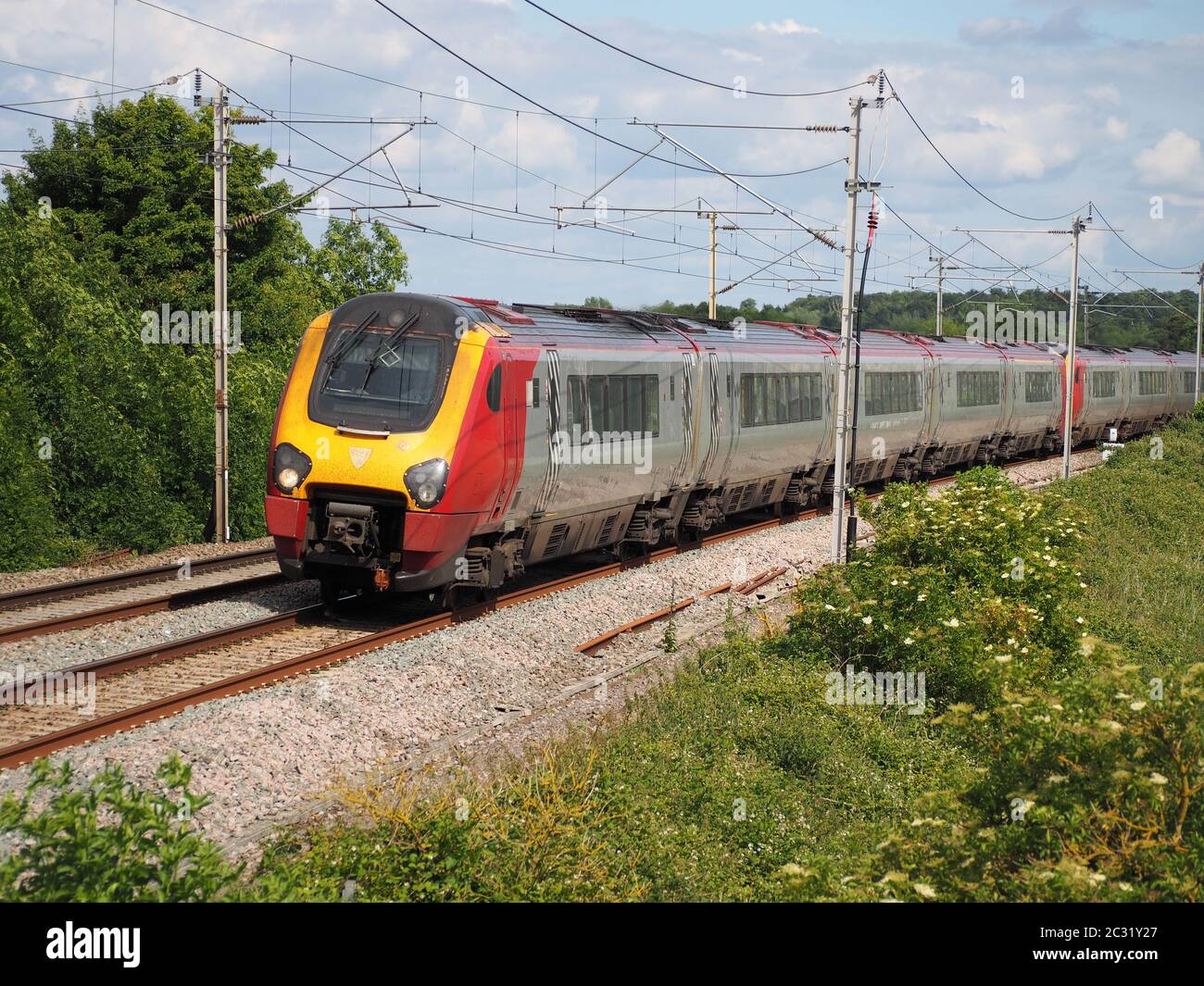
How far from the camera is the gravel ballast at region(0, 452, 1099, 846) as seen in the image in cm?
869

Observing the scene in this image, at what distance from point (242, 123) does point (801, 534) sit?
37.5ft

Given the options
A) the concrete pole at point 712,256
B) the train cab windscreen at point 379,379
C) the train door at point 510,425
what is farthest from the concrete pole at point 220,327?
the concrete pole at point 712,256

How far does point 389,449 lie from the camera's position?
1312 cm

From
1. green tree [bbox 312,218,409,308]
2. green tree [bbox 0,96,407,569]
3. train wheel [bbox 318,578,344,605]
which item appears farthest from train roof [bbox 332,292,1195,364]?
green tree [bbox 312,218,409,308]

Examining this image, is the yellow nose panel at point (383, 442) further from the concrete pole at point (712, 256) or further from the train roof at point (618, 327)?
the concrete pole at point (712, 256)

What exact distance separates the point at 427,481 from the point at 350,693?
2.96m

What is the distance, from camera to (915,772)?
10.2 meters

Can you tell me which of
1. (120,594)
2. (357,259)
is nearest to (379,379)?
(120,594)

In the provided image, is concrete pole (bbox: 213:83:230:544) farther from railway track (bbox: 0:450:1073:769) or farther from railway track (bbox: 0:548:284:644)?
railway track (bbox: 0:450:1073:769)

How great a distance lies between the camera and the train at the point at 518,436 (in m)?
13.2

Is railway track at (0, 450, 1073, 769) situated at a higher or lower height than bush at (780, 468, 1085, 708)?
lower

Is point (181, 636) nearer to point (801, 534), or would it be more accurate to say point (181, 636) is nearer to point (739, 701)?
point (739, 701)

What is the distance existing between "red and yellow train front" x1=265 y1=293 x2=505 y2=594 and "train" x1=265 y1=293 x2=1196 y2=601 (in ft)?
0.06
